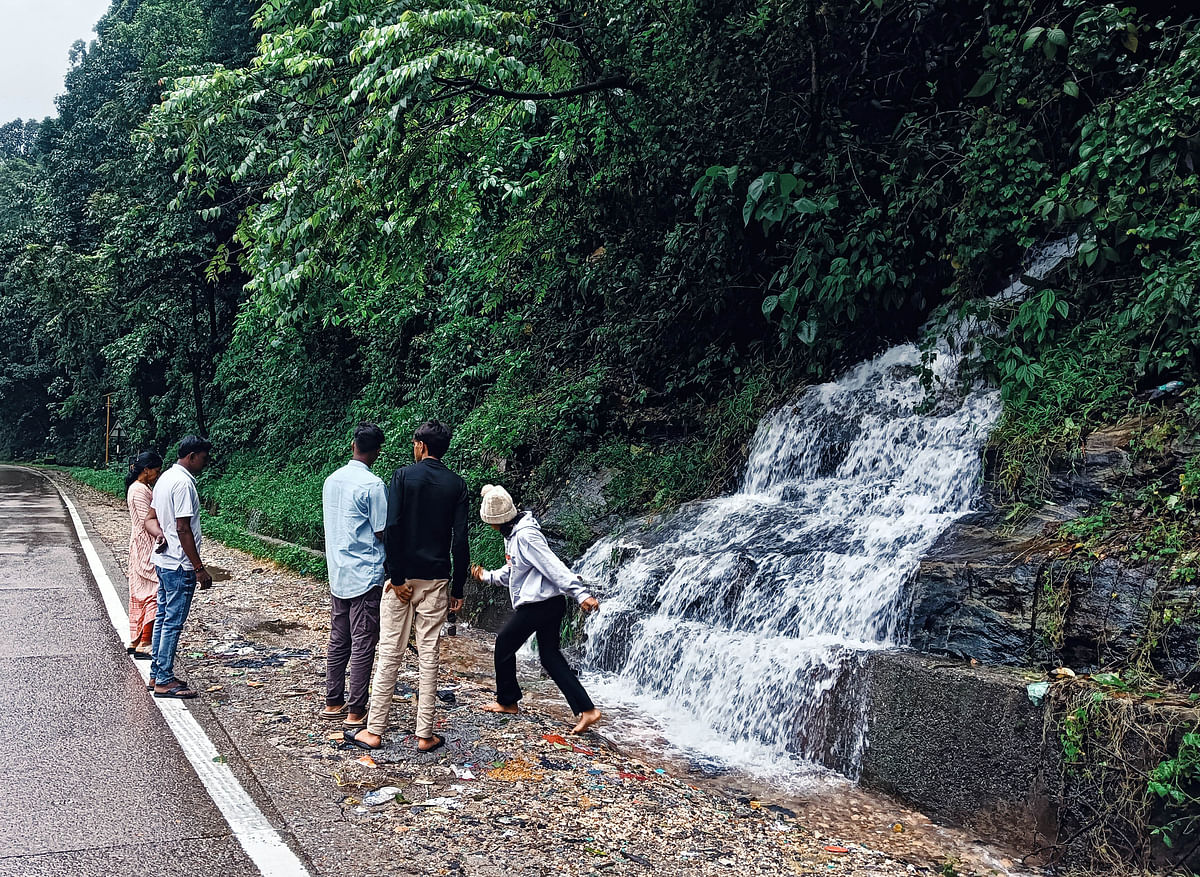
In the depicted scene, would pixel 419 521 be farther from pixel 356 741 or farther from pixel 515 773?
pixel 515 773

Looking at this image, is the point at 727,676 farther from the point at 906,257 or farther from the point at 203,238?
the point at 203,238

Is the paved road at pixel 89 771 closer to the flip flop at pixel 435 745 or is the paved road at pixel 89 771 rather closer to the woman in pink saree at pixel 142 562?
the woman in pink saree at pixel 142 562

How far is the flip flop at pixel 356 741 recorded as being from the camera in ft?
20.0

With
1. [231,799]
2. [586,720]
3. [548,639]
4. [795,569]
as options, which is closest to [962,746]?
[795,569]

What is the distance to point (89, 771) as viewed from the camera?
559 cm

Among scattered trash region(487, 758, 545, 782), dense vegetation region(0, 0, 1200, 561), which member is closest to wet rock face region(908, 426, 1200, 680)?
dense vegetation region(0, 0, 1200, 561)

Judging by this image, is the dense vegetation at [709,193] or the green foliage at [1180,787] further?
the dense vegetation at [709,193]

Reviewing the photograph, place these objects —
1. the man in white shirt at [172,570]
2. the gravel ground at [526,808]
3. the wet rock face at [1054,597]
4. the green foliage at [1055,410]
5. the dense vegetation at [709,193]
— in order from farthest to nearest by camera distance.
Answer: the dense vegetation at [709,193] < the green foliage at [1055,410] < the man in white shirt at [172,570] < the wet rock face at [1054,597] < the gravel ground at [526,808]

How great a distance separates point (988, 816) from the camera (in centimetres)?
555

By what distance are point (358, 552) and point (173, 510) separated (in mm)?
2028

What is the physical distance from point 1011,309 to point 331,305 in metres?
15.8

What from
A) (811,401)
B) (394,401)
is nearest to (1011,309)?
(811,401)

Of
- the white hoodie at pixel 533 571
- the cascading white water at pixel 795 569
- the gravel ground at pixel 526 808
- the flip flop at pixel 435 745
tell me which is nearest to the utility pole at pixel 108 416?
the cascading white water at pixel 795 569

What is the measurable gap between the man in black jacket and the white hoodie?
53cm
